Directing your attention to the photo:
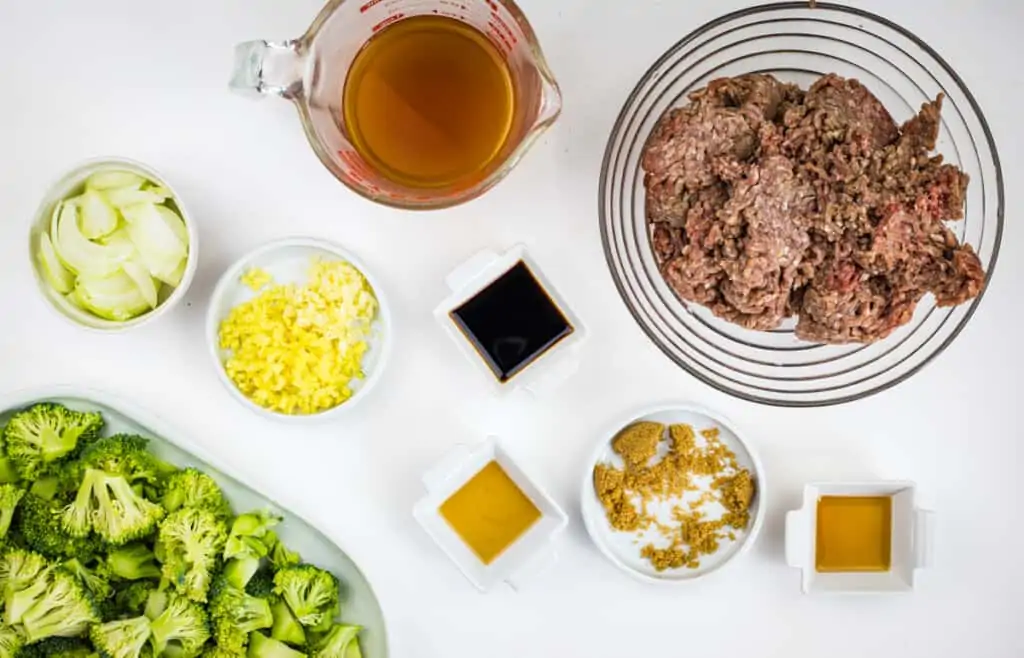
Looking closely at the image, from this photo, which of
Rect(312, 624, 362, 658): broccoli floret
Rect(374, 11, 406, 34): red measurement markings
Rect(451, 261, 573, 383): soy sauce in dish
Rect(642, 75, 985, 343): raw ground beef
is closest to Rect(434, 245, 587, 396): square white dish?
Rect(451, 261, 573, 383): soy sauce in dish

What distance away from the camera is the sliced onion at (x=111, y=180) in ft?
6.34

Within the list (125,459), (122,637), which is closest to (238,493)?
(125,459)

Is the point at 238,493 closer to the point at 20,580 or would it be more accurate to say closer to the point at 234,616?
the point at 234,616

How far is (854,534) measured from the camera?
2016 millimetres

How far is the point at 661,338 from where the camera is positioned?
6.50 feet

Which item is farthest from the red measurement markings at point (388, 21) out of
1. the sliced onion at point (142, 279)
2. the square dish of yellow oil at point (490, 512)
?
the square dish of yellow oil at point (490, 512)

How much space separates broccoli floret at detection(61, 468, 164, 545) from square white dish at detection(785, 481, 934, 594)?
3.96 ft

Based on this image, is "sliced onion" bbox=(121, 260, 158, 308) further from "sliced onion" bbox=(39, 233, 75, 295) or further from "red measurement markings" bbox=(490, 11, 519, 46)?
"red measurement markings" bbox=(490, 11, 519, 46)

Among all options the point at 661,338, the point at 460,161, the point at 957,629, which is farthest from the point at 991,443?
the point at 460,161

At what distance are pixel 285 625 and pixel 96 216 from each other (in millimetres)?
847

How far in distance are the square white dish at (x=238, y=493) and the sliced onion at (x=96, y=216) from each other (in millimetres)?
319

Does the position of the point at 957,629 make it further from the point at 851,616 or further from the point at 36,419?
the point at 36,419

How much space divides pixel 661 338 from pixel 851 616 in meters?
0.69

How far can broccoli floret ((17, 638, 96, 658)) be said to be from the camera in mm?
1937
